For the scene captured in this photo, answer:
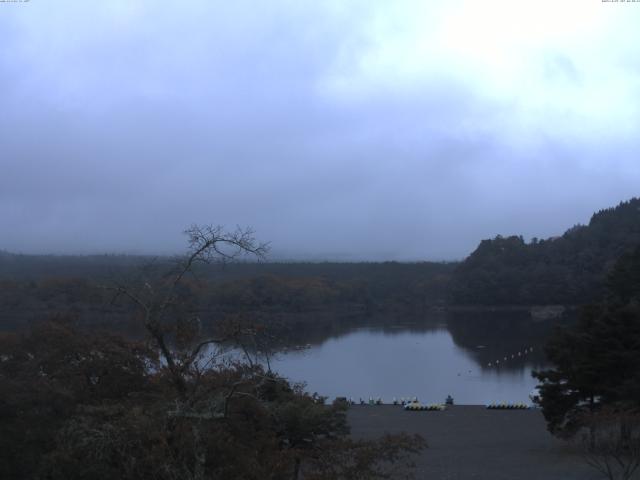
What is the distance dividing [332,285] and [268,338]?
59.2m

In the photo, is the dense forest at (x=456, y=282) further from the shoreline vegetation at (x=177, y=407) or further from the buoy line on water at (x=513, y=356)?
the shoreline vegetation at (x=177, y=407)

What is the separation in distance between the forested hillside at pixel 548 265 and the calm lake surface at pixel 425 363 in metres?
9.59

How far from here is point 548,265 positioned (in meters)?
61.4

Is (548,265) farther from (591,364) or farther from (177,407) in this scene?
(177,407)

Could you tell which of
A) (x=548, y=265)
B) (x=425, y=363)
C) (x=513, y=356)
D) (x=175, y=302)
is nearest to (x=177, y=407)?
(x=175, y=302)

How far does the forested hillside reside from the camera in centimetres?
5656

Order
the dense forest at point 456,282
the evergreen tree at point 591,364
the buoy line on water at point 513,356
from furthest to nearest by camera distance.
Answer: the dense forest at point 456,282
the buoy line on water at point 513,356
the evergreen tree at point 591,364

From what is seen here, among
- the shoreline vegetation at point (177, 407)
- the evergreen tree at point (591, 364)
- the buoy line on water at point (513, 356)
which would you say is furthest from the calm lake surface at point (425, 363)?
the evergreen tree at point (591, 364)

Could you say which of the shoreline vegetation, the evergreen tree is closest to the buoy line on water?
the shoreline vegetation

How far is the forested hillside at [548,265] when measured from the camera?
56562 mm

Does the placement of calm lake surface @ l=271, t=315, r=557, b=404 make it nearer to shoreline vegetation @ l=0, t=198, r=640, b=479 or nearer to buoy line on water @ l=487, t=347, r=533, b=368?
buoy line on water @ l=487, t=347, r=533, b=368

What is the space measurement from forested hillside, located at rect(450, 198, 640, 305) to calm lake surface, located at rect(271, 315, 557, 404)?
959 centimetres

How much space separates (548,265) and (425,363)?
3291 cm

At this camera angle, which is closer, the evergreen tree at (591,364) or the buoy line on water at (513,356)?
the evergreen tree at (591,364)
